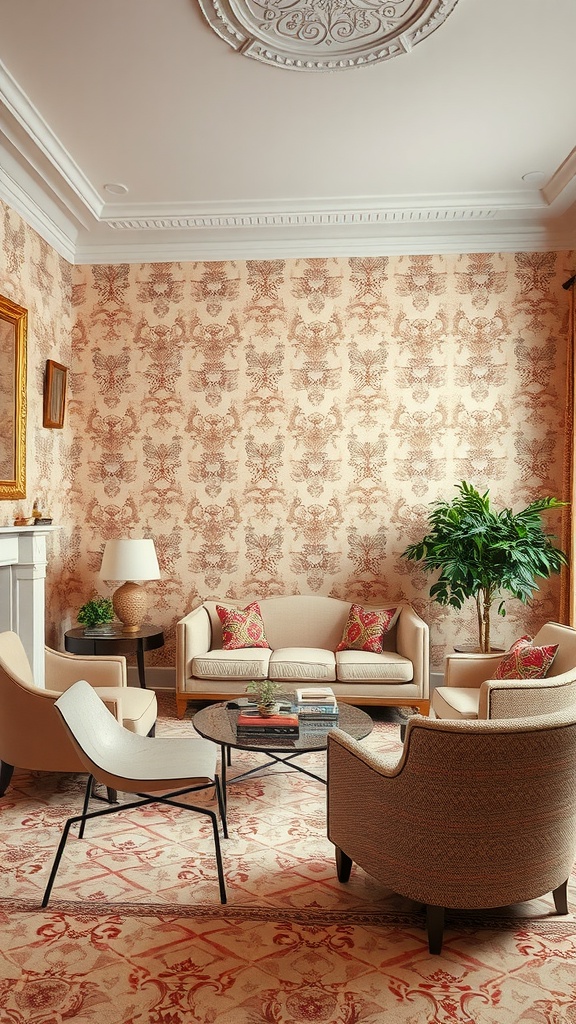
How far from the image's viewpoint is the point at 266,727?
3387mm

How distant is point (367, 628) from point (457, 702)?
4.03 ft

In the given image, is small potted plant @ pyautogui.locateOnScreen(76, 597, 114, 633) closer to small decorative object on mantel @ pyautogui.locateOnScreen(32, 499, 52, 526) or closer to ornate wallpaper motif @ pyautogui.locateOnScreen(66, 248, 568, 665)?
ornate wallpaper motif @ pyautogui.locateOnScreen(66, 248, 568, 665)

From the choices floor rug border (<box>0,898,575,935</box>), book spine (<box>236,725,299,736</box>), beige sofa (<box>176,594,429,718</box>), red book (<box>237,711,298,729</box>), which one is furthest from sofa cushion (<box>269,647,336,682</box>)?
floor rug border (<box>0,898,575,935</box>)

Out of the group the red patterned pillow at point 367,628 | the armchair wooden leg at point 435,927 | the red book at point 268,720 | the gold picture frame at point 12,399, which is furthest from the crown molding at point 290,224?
the armchair wooden leg at point 435,927

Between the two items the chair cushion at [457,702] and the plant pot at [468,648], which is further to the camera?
the plant pot at [468,648]

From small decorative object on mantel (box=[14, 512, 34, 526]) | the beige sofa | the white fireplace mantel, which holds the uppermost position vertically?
small decorative object on mantel (box=[14, 512, 34, 526])

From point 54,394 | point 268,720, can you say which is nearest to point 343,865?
point 268,720

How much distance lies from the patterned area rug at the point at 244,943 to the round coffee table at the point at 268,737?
1.33 ft

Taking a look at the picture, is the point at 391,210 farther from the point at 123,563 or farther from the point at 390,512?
the point at 123,563

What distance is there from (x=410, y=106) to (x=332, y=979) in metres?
4.02

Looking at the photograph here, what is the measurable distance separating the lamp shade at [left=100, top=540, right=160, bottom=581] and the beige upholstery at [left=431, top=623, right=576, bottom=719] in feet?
6.99

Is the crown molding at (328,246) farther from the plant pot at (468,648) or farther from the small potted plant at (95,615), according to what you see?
the plant pot at (468,648)

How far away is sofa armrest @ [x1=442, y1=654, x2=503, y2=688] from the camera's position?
170 inches

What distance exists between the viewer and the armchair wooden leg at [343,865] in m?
2.80
